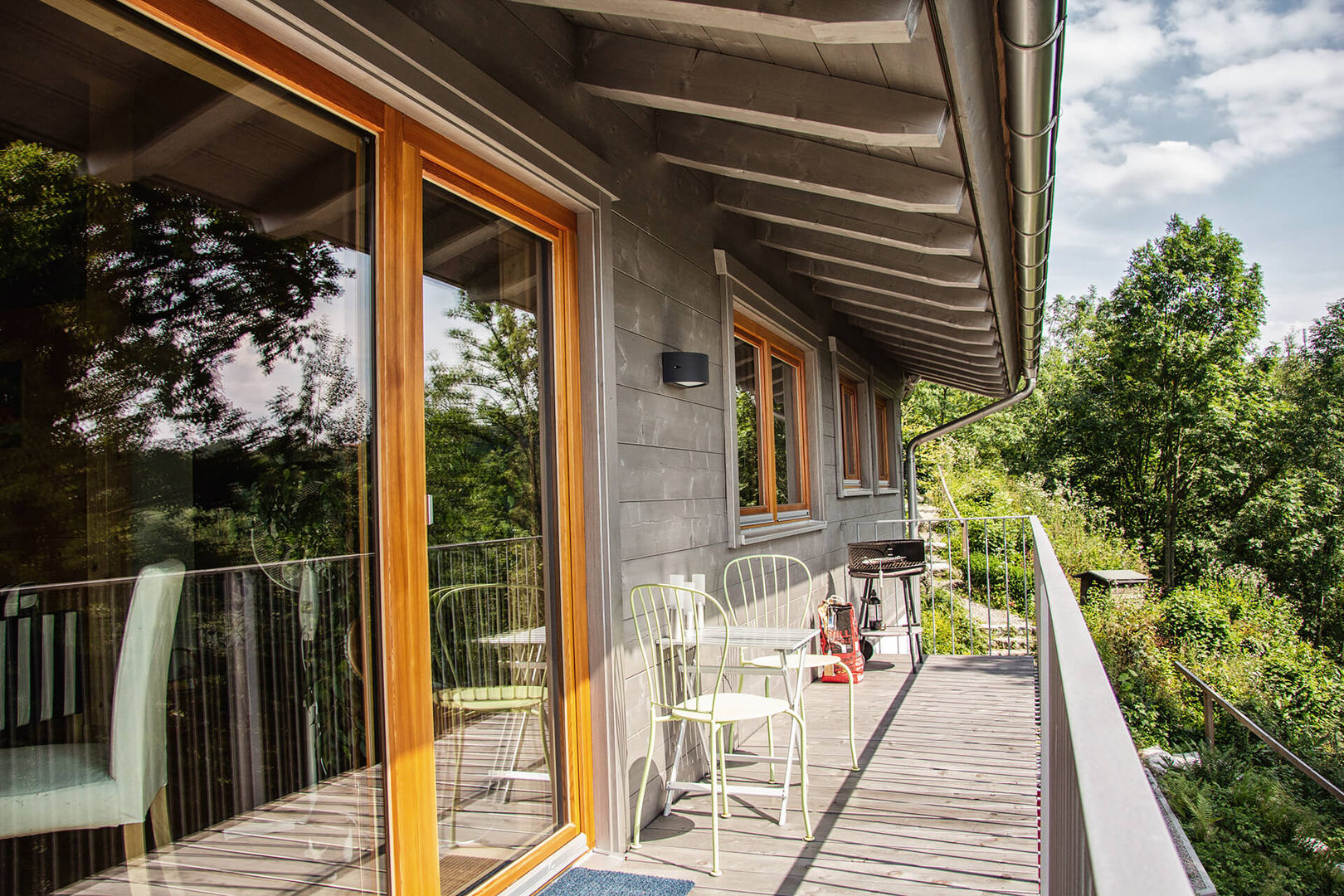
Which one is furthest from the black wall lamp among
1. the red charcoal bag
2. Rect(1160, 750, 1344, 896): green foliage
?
Rect(1160, 750, 1344, 896): green foliage

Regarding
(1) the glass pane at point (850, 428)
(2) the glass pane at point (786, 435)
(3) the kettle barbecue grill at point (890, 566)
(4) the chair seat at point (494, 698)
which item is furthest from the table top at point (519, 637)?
(1) the glass pane at point (850, 428)

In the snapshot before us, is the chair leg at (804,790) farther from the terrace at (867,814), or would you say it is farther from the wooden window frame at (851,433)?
the wooden window frame at (851,433)

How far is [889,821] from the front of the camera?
10.0 ft

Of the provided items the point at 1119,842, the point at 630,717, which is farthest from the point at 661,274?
the point at 1119,842

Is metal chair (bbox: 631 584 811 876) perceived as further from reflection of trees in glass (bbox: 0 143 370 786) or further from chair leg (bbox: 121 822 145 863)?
chair leg (bbox: 121 822 145 863)

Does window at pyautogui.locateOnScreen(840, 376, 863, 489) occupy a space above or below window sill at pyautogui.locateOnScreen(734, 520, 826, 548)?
above

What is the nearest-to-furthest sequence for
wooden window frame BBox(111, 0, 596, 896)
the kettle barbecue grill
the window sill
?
wooden window frame BBox(111, 0, 596, 896) → the window sill → the kettle barbecue grill

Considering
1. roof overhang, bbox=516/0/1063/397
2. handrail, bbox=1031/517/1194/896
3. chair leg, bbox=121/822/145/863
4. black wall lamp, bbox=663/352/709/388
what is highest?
roof overhang, bbox=516/0/1063/397

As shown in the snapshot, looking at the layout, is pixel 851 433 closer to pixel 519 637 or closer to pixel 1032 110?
pixel 1032 110

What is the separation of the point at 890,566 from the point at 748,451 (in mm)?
1692

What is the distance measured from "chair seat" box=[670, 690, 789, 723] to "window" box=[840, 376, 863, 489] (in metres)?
4.49

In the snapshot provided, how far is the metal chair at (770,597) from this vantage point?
A: 12.0 feet

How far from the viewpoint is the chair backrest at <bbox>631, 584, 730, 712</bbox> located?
286 centimetres

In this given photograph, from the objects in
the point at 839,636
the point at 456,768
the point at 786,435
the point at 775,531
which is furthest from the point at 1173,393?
the point at 456,768
